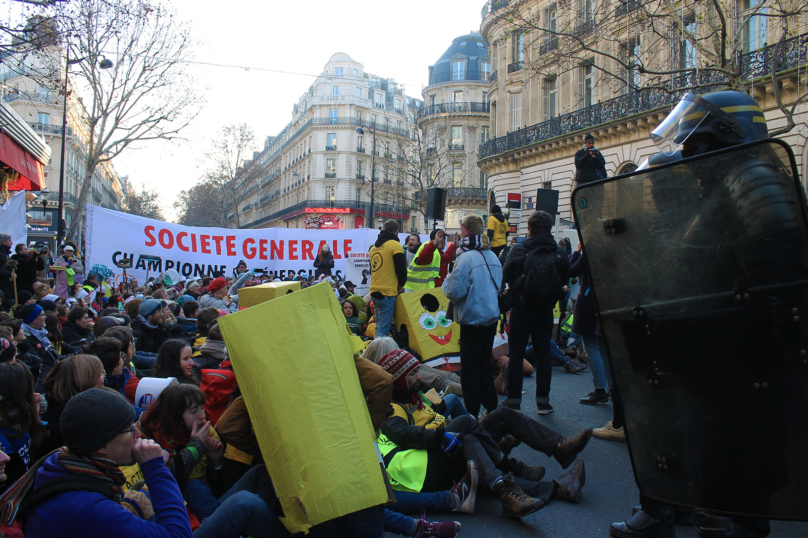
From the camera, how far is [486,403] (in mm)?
5051

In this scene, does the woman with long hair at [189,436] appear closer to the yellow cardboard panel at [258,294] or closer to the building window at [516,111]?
the yellow cardboard panel at [258,294]

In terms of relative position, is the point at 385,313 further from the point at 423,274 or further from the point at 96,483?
the point at 96,483

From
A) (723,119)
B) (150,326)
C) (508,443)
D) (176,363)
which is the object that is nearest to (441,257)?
(150,326)

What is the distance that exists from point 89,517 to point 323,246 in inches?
485

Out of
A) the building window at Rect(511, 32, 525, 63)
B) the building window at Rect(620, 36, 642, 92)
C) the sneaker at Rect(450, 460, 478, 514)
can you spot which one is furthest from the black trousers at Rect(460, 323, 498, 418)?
the building window at Rect(511, 32, 525, 63)

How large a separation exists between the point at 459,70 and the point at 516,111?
95.9 ft

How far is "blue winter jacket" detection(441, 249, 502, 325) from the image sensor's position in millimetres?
4805

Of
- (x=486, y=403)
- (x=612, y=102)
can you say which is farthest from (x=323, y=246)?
(x=612, y=102)

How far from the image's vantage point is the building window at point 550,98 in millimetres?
26094

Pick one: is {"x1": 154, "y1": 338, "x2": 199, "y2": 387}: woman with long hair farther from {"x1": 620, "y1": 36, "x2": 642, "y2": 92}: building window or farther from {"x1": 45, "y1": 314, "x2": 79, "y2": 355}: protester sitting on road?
{"x1": 620, "y1": 36, "x2": 642, "y2": 92}: building window

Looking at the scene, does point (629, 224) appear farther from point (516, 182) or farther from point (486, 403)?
point (516, 182)

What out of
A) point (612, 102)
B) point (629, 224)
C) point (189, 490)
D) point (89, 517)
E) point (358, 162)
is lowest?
point (189, 490)

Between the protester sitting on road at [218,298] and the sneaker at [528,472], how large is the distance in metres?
5.24

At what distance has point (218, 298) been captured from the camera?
848 cm
